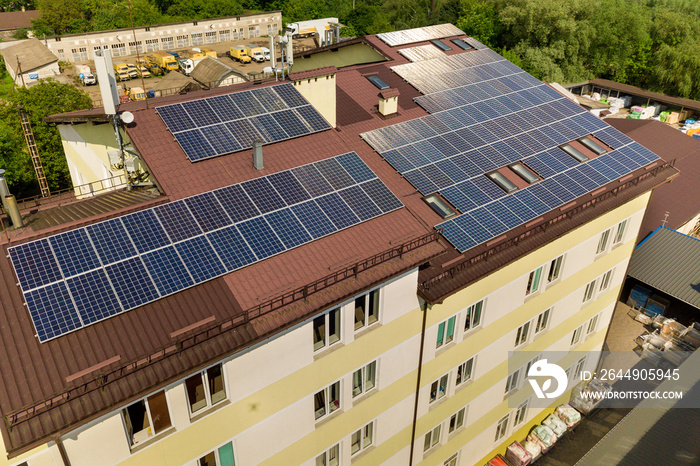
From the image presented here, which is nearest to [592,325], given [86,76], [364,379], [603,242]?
[603,242]

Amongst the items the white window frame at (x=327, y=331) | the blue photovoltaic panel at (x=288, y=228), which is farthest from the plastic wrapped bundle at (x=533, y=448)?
the blue photovoltaic panel at (x=288, y=228)

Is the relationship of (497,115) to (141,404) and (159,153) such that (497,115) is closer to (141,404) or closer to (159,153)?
(159,153)

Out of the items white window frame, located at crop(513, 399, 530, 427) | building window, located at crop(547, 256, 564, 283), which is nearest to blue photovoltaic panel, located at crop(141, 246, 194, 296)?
building window, located at crop(547, 256, 564, 283)

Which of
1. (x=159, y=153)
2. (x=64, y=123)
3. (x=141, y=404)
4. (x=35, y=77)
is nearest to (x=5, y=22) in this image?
(x=35, y=77)

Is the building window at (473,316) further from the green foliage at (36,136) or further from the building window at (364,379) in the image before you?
the green foliage at (36,136)

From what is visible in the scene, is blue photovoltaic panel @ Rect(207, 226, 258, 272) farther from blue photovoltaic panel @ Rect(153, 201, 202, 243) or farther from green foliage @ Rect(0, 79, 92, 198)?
green foliage @ Rect(0, 79, 92, 198)

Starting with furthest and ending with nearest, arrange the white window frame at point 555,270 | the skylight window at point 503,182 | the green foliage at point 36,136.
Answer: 1. the green foliage at point 36,136
2. the white window frame at point 555,270
3. the skylight window at point 503,182

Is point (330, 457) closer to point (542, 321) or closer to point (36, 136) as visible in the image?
point (542, 321)
